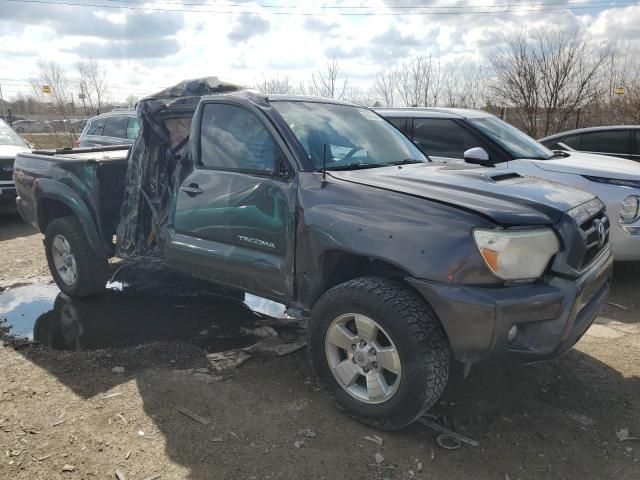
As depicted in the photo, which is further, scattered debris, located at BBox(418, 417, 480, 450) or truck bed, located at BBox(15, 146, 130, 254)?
truck bed, located at BBox(15, 146, 130, 254)

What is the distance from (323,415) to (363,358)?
1.51 ft

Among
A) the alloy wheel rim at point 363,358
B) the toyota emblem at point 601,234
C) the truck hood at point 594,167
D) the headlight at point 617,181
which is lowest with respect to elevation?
the alloy wheel rim at point 363,358

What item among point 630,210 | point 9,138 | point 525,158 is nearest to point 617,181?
point 630,210

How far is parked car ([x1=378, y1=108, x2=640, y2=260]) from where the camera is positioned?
17.0ft

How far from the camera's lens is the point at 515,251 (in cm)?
271

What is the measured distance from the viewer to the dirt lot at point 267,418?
2.73 m

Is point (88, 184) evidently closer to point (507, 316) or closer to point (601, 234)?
point (507, 316)

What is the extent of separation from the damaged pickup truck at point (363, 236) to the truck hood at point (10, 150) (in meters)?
5.94

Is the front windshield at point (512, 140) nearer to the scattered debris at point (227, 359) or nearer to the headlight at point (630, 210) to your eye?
the headlight at point (630, 210)

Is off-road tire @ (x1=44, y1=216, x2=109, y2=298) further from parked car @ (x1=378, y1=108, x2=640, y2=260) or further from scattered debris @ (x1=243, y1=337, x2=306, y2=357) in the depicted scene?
parked car @ (x1=378, y1=108, x2=640, y2=260)

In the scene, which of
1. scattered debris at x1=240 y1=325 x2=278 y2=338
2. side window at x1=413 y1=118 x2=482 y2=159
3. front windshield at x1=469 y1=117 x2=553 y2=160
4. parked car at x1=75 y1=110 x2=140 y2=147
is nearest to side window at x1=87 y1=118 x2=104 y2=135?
parked car at x1=75 y1=110 x2=140 y2=147

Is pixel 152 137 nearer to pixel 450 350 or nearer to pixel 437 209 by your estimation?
pixel 437 209

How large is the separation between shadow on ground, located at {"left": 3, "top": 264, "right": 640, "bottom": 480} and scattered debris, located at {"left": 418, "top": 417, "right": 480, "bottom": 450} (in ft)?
0.15

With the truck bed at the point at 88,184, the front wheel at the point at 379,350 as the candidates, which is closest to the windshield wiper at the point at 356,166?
the front wheel at the point at 379,350
